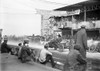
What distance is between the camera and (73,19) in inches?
98.7

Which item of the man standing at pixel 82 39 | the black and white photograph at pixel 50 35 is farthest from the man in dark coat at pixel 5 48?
the man standing at pixel 82 39

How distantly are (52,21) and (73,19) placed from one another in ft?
1.29

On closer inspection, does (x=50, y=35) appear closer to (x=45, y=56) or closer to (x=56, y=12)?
(x=56, y=12)

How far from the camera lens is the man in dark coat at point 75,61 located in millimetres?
2494

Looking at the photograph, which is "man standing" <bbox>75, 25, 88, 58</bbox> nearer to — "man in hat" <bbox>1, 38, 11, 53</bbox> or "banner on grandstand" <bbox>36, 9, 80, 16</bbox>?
"banner on grandstand" <bbox>36, 9, 80, 16</bbox>

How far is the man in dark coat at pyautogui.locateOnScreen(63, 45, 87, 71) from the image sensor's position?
249cm

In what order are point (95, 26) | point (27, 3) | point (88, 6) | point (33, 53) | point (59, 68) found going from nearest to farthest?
point (95, 26)
point (88, 6)
point (59, 68)
point (27, 3)
point (33, 53)

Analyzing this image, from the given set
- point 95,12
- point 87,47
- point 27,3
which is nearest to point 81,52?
→ point 87,47

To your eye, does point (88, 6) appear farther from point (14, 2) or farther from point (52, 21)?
point (14, 2)

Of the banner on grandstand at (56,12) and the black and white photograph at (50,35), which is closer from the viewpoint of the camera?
the black and white photograph at (50,35)

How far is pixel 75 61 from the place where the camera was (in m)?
2.56

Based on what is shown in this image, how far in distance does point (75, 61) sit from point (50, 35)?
60 cm

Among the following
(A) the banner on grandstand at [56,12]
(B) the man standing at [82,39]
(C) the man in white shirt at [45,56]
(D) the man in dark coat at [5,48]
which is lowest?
(C) the man in white shirt at [45,56]

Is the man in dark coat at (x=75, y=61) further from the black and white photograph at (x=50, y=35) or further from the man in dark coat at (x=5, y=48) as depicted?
the man in dark coat at (x=5, y=48)
